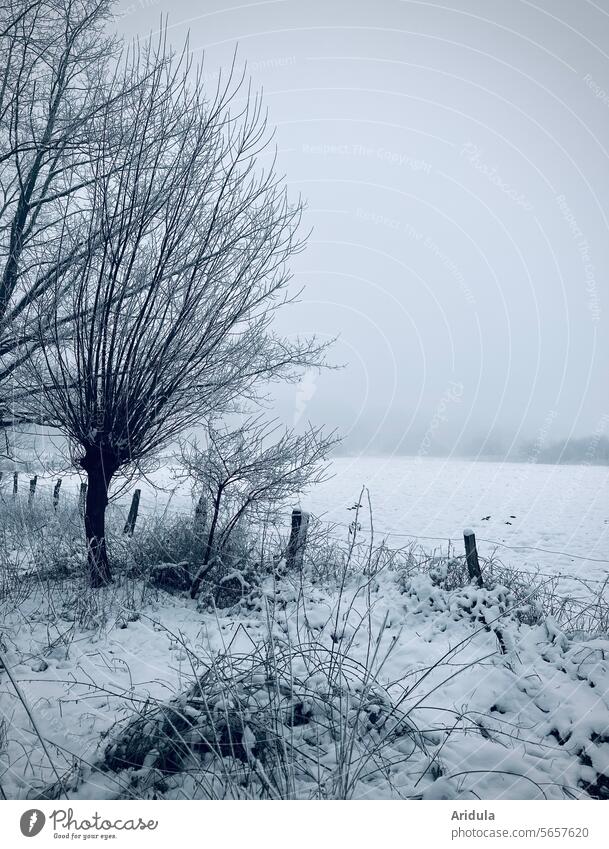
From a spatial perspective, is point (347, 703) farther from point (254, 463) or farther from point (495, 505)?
point (495, 505)

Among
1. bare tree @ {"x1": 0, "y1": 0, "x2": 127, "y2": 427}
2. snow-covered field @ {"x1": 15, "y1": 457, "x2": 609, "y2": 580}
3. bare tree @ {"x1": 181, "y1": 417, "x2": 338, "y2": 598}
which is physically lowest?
snow-covered field @ {"x1": 15, "y1": 457, "x2": 609, "y2": 580}

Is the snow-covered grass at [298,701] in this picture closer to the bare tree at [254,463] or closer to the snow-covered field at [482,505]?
the bare tree at [254,463]

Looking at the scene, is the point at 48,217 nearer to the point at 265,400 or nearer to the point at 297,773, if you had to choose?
the point at 265,400

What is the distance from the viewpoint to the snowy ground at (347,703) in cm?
208

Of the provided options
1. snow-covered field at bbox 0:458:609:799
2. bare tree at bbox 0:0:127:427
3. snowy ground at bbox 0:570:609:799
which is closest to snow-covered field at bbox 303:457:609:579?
snow-covered field at bbox 0:458:609:799

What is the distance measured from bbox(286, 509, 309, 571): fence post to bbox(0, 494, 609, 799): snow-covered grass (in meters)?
0.73

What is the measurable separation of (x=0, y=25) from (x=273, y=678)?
8.94m

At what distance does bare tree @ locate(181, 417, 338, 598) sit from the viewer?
16.7 feet

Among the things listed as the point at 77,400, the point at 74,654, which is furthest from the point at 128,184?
the point at 74,654

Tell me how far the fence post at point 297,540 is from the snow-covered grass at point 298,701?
73 centimetres

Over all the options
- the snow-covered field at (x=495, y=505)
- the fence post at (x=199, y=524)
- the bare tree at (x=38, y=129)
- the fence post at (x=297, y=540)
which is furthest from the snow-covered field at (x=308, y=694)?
the bare tree at (x=38, y=129)

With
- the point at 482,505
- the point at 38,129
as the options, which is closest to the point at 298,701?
the point at 38,129

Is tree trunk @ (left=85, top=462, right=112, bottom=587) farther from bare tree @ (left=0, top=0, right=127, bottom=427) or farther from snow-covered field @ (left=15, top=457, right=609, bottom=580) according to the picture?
bare tree @ (left=0, top=0, right=127, bottom=427)

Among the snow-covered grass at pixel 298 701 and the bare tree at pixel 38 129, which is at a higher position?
the bare tree at pixel 38 129
